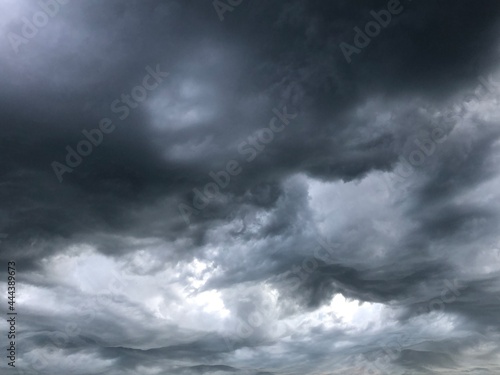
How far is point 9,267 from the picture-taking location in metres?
77.1

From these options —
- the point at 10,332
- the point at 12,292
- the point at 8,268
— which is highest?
the point at 8,268

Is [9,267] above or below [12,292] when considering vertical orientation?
above

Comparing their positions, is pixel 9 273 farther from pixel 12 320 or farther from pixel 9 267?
pixel 12 320

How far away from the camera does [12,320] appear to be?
260ft

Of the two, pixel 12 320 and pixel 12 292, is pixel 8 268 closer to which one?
pixel 12 292

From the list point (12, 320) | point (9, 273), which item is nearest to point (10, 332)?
point (12, 320)

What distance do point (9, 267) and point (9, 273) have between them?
1556 millimetres

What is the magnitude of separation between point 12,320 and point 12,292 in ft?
26.8

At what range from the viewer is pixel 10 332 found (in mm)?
77812

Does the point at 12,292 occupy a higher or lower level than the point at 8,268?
lower

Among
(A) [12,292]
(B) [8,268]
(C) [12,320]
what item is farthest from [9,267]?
(C) [12,320]

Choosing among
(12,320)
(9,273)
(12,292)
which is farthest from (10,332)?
(9,273)

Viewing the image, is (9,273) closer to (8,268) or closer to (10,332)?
(8,268)

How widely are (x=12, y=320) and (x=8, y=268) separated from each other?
13943 mm
